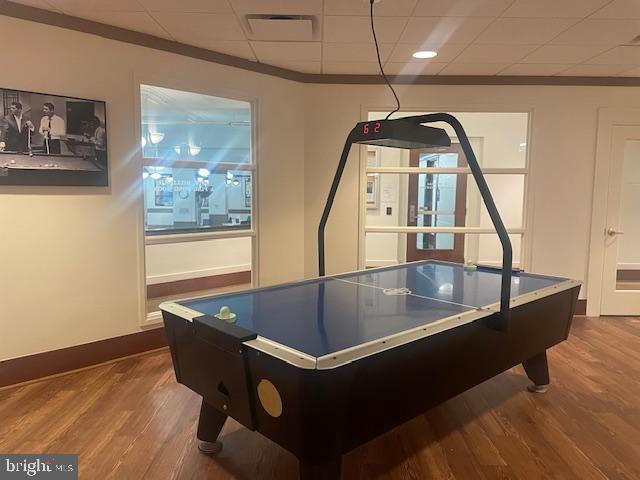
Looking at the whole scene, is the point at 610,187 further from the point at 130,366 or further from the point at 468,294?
the point at 130,366

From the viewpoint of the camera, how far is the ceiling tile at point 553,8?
9.15 ft

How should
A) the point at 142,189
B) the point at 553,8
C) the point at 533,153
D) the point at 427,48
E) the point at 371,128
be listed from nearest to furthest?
the point at 371,128, the point at 553,8, the point at 142,189, the point at 427,48, the point at 533,153

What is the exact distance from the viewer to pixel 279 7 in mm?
2934

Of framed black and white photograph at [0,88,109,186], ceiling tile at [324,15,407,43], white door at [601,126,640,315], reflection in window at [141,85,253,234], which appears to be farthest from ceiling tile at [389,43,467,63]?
framed black and white photograph at [0,88,109,186]

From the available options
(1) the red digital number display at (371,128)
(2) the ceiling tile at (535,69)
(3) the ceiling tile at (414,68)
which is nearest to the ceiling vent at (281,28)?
(3) the ceiling tile at (414,68)

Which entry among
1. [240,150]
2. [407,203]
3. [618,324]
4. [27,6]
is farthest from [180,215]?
[618,324]

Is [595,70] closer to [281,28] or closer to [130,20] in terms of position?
[281,28]

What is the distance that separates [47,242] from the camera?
125 inches

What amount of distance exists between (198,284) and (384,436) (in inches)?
149

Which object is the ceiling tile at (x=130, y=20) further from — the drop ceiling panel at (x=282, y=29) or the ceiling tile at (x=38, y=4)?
the drop ceiling panel at (x=282, y=29)

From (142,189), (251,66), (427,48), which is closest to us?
(142,189)

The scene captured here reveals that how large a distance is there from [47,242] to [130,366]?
42.4 inches

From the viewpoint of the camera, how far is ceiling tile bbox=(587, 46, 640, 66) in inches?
147

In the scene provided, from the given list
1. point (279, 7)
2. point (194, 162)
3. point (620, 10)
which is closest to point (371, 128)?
point (279, 7)
